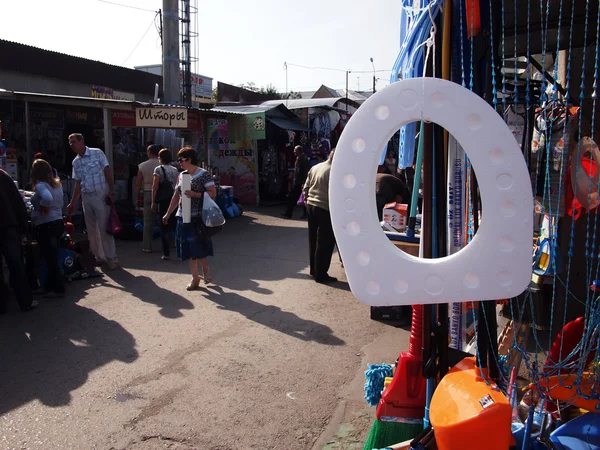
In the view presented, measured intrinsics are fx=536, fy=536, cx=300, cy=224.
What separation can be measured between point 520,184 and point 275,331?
3.98 meters

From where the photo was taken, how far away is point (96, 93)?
1859cm

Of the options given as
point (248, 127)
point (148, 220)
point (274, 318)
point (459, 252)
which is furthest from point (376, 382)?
point (248, 127)

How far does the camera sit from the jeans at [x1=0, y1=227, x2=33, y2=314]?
19.1ft

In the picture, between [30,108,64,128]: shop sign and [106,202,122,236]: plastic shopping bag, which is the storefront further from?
[106,202,122,236]: plastic shopping bag

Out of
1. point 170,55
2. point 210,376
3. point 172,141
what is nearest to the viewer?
point 210,376

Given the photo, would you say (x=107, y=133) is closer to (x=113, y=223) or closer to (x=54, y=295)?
(x=113, y=223)

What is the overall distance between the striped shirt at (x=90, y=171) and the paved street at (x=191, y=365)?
1313mm

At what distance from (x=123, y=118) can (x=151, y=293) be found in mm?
5894

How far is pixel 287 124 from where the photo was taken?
15.7 m

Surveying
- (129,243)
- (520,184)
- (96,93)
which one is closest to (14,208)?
(129,243)

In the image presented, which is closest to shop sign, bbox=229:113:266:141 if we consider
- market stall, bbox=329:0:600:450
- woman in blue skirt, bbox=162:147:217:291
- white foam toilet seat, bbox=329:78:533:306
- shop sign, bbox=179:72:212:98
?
woman in blue skirt, bbox=162:147:217:291

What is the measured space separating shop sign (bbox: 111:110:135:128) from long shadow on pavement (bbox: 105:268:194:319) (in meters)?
4.52

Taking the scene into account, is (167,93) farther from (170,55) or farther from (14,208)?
(14,208)

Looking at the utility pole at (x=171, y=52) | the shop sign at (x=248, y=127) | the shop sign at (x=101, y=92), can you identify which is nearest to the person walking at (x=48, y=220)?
the shop sign at (x=248, y=127)
